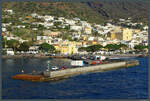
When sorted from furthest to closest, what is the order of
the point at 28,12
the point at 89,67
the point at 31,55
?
1. the point at 28,12
2. the point at 31,55
3. the point at 89,67

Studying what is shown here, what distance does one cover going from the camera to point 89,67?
2936 cm

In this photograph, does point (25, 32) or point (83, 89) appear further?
point (25, 32)

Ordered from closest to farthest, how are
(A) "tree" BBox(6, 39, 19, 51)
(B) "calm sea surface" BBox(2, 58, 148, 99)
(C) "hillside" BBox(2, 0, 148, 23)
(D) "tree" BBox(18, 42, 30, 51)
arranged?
(B) "calm sea surface" BBox(2, 58, 148, 99)
(D) "tree" BBox(18, 42, 30, 51)
(A) "tree" BBox(6, 39, 19, 51)
(C) "hillside" BBox(2, 0, 148, 23)

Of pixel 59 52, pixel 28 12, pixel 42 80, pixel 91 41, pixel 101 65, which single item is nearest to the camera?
pixel 42 80

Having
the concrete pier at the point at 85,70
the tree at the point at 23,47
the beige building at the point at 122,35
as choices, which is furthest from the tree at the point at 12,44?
the beige building at the point at 122,35

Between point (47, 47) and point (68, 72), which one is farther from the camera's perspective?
point (47, 47)

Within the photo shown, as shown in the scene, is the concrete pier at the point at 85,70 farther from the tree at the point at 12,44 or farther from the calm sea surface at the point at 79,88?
the tree at the point at 12,44

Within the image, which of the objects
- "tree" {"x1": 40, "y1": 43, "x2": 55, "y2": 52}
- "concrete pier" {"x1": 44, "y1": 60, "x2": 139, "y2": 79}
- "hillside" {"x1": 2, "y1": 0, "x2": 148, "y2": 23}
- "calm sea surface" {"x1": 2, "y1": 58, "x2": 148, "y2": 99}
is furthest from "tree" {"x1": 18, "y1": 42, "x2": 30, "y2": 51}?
"hillside" {"x1": 2, "y1": 0, "x2": 148, "y2": 23}

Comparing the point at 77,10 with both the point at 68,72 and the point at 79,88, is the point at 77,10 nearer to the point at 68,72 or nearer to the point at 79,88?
the point at 68,72

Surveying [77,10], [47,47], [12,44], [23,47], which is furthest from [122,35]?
[77,10]

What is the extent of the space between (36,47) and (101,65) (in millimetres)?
26782

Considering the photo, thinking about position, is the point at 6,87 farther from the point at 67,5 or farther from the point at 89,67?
the point at 67,5

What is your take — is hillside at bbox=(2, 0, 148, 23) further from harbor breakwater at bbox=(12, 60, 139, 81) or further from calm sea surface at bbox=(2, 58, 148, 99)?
calm sea surface at bbox=(2, 58, 148, 99)

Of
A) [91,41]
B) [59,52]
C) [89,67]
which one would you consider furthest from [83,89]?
[91,41]
